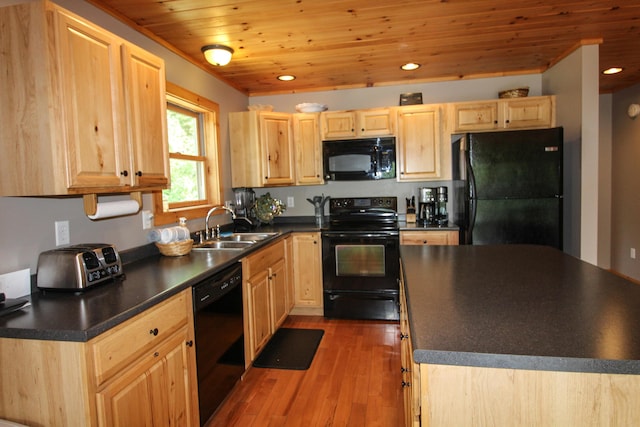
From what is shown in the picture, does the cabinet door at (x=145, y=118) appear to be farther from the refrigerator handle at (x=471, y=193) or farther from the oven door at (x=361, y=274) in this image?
the refrigerator handle at (x=471, y=193)

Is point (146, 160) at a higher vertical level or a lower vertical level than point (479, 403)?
higher

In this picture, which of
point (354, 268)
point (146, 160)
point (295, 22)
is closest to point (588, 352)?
point (146, 160)

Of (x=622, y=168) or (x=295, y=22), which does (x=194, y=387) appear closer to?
(x=295, y=22)

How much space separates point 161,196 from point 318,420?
5.70 ft

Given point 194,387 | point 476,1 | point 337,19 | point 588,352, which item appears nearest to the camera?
point 588,352

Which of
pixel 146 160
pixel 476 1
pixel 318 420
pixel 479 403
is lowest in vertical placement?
pixel 318 420

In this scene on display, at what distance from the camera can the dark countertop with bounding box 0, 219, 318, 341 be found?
1.24 meters

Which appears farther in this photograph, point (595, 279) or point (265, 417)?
point (265, 417)

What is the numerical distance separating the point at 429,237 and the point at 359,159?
102 cm

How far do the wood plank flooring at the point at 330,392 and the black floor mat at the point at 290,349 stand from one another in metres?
0.07

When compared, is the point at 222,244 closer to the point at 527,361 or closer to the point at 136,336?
the point at 136,336

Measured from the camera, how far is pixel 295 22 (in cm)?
254

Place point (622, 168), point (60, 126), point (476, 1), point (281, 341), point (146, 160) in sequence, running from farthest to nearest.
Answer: point (622, 168)
point (281, 341)
point (476, 1)
point (146, 160)
point (60, 126)

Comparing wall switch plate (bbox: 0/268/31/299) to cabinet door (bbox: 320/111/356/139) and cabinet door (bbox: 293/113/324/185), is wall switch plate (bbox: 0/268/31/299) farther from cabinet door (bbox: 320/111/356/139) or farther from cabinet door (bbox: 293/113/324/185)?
cabinet door (bbox: 320/111/356/139)
